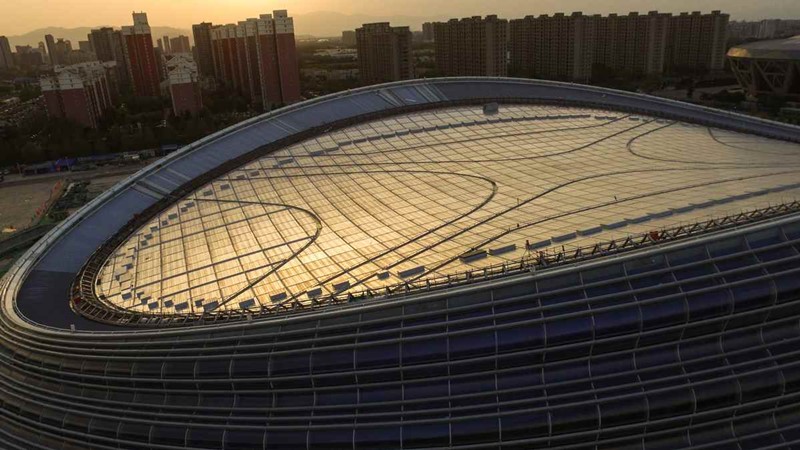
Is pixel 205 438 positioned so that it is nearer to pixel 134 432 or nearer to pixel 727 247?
pixel 134 432

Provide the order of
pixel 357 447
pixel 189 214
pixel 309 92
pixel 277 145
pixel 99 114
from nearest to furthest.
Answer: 1. pixel 357 447
2. pixel 189 214
3. pixel 277 145
4. pixel 99 114
5. pixel 309 92

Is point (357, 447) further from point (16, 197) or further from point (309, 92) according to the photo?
point (309, 92)

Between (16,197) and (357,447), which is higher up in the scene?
(357,447)

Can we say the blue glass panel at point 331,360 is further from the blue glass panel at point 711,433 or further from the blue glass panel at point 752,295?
the blue glass panel at point 752,295

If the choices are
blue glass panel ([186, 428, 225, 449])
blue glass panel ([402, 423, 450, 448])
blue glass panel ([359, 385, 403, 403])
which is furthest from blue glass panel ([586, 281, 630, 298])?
blue glass panel ([186, 428, 225, 449])

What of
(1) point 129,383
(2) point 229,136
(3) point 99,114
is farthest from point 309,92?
(1) point 129,383
